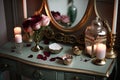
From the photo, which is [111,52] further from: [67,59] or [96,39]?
[67,59]

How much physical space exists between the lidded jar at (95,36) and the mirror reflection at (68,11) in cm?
12

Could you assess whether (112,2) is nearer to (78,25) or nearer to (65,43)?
(78,25)

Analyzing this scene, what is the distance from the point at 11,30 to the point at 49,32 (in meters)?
0.38

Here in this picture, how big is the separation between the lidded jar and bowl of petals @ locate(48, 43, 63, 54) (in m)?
0.18

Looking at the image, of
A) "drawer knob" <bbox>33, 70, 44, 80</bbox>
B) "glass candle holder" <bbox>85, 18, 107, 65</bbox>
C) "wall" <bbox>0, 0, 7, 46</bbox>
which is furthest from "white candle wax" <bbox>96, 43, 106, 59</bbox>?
"wall" <bbox>0, 0, 7, 46</bbox>

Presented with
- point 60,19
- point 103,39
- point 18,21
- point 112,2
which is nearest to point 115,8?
point 112,2

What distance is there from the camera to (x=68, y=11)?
5.18 feet

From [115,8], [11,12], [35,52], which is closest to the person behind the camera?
[115,8]

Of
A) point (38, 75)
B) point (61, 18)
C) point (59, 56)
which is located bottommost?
point (38, 75)

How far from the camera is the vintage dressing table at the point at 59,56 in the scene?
1.38 meters

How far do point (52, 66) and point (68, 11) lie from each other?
384mm

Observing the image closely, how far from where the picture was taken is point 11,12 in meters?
1.87

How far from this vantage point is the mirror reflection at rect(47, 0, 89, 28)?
1542 millimetres

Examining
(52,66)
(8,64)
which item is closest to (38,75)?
(52,66)
